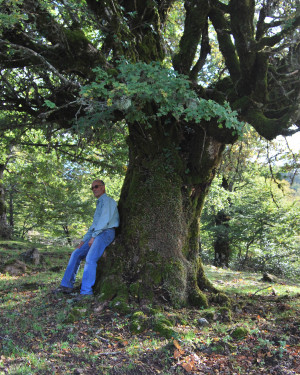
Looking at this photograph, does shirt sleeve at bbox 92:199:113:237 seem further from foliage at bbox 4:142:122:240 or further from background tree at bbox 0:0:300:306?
foliage at bbox 4:142:122:240

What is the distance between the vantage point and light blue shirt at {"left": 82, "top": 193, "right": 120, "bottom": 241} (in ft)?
17.7

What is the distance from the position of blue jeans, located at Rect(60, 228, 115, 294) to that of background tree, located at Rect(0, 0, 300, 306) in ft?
0.73

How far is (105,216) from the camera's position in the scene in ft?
18.0

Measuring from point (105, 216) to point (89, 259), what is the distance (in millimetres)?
801

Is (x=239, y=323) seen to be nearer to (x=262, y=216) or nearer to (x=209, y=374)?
(x=209, y=374)

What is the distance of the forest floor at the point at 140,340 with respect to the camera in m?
3.13

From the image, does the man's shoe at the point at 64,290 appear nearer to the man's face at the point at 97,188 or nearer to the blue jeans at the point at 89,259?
the blue jeans at the point at 89,259

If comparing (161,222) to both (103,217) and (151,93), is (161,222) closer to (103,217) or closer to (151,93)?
(103,217)

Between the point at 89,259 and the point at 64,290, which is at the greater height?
the point at 89,259

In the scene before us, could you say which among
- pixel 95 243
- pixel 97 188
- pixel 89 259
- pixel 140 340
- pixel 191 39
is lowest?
pixel 140 340

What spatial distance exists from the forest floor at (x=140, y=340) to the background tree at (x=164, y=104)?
2.04 feet

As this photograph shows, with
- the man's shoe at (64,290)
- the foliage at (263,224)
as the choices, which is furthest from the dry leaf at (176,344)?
the foliage at (263,224)

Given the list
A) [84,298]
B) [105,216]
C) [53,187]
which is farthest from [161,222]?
[53,187]

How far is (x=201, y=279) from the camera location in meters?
5.95
